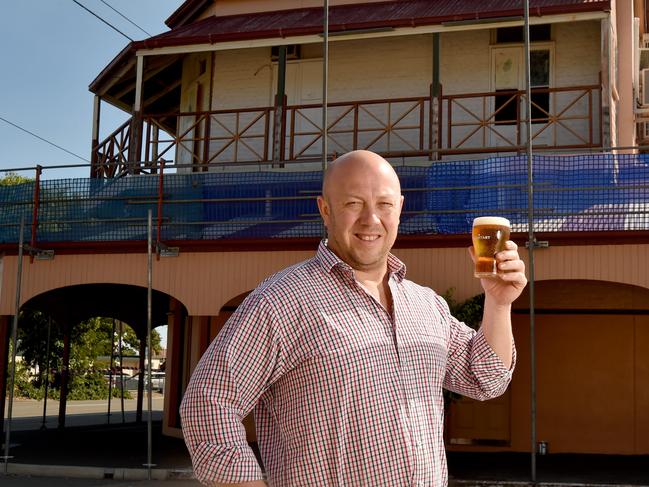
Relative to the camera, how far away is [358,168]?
2.81 m

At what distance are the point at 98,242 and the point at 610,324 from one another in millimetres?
8373

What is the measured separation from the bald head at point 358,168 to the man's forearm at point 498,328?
571mm

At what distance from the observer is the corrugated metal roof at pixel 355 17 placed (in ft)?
47.9

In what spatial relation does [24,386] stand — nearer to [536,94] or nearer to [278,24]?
[278,24]

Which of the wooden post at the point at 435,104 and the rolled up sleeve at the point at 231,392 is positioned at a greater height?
the wooden post at the point at 435,104

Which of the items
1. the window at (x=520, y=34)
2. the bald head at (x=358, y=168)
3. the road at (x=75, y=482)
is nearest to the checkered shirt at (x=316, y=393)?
the bald head at (x=358, y=168)

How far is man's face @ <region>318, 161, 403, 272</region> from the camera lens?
2.81 m

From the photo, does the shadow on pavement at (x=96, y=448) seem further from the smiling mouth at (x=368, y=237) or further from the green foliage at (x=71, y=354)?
the green foliage at (x=71, y=354)

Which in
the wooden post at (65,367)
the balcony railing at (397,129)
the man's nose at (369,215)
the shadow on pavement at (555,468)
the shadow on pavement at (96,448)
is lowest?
the shadow on pavement at (96,448)

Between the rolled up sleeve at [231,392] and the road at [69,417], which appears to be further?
the road at [69,417]

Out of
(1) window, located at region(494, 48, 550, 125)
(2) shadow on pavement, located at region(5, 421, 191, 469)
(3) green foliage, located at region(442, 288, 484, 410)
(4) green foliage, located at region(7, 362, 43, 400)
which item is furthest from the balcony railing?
(4) green foliage, located at region(7, 362, 43, 400)

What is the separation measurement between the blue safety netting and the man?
30.0 ft

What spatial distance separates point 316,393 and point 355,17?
14667 mm

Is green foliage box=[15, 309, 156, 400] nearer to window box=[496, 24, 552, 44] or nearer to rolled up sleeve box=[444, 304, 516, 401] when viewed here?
window box=[496, 24, 552, 44]
